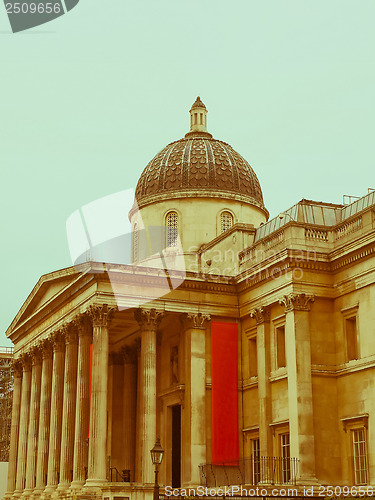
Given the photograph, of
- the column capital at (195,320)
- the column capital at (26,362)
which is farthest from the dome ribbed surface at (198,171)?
the column capital at (26,362)

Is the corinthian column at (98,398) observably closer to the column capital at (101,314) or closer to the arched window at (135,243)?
the column capital at (101,314)

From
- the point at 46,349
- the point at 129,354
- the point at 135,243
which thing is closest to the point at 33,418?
the point at 46,349

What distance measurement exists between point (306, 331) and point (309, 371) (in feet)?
5.75

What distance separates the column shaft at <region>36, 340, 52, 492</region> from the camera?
44.6 m

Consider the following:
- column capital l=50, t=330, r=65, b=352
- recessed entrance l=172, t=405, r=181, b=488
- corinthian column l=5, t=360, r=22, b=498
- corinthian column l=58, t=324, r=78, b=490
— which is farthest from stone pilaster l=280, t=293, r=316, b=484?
corinthian column l=5, t=360, r=22, b=498

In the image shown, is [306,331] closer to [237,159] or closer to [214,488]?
[214,488]

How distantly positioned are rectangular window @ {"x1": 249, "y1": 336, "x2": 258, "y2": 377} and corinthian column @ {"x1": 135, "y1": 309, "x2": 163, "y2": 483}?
4.84 m

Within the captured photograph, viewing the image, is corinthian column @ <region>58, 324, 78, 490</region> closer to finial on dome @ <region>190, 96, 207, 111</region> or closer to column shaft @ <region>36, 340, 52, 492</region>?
column shaft @ <region>36, 340, 52, 492</region>

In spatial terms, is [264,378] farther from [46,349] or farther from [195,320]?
[46,349]

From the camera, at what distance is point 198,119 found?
5256cm

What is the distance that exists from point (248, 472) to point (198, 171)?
18653 mm

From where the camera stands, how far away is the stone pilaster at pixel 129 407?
4597 cm

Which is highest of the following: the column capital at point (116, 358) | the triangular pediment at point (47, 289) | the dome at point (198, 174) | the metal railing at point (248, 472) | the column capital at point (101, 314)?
the dome at point (198, 174)

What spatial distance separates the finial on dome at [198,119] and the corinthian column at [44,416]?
17.0m
